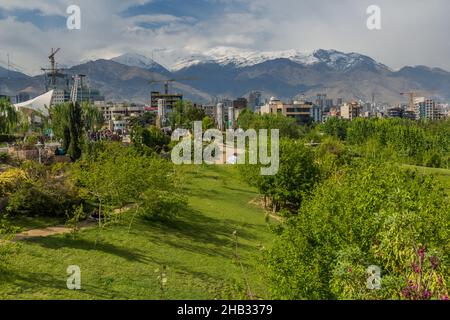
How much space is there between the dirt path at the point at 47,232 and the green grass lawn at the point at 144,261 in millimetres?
738

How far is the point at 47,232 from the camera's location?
24375 millimetres

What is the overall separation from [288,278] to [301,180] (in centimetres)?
2560

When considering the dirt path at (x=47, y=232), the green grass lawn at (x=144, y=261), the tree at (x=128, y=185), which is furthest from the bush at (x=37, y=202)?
the green grass lawn at (x=144, y=261)

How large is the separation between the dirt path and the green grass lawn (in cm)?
74

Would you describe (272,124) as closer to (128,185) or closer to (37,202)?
(128,185)

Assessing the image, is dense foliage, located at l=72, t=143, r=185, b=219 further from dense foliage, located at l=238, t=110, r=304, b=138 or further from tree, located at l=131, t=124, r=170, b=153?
dense foliage, located at l=238, t=110, r=304, b=138

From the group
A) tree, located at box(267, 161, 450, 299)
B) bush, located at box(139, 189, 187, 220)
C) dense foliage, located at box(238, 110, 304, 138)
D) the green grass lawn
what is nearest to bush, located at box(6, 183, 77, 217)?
the green grass lawn

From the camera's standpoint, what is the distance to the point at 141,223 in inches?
1124

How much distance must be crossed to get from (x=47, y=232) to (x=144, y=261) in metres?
6.15

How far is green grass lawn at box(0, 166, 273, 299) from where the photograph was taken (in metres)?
17.8

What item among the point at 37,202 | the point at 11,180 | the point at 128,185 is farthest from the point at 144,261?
the point at 11,180

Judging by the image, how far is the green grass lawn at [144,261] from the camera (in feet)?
58.5

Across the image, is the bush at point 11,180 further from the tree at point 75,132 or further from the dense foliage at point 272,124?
the dense foliage at point 272,124
